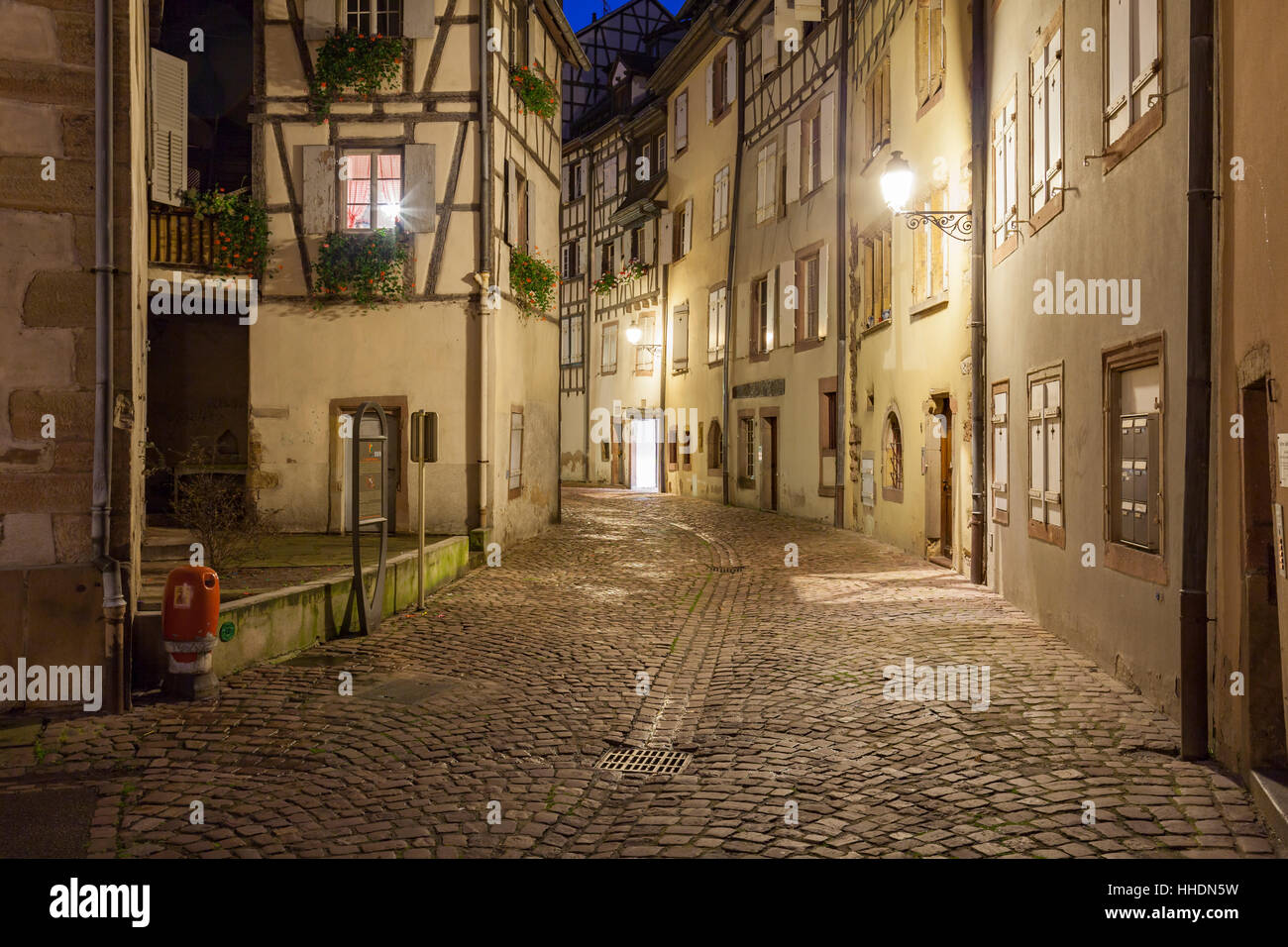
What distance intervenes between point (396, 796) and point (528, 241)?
47.1 ft

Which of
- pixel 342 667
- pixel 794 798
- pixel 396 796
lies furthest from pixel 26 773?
pixel 794 798

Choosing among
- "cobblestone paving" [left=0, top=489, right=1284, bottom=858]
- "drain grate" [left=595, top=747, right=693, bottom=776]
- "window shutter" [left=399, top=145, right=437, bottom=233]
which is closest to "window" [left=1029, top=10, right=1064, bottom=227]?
"cobblestone paving" [left=0, top=489, right=1284, bottom=858]

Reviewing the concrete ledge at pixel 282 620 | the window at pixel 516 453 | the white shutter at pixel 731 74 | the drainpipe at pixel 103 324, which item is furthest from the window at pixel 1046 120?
the white shutter at pixel 731 74

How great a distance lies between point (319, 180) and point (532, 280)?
3.61 metres

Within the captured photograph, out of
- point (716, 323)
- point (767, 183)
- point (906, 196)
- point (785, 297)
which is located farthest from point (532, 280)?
point (716, 323)

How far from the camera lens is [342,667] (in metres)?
7.92

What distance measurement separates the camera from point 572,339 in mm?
37656

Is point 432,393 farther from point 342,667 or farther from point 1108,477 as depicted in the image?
point 1108,477

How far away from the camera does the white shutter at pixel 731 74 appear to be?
1001 inches

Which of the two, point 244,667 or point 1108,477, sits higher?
point 1108,477

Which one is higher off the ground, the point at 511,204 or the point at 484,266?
the point at 511,204

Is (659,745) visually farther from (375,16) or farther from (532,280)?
(375,16)

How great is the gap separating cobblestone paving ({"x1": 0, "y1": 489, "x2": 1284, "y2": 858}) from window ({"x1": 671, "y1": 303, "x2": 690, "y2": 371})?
19.9m

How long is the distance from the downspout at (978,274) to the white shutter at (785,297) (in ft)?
31.0
